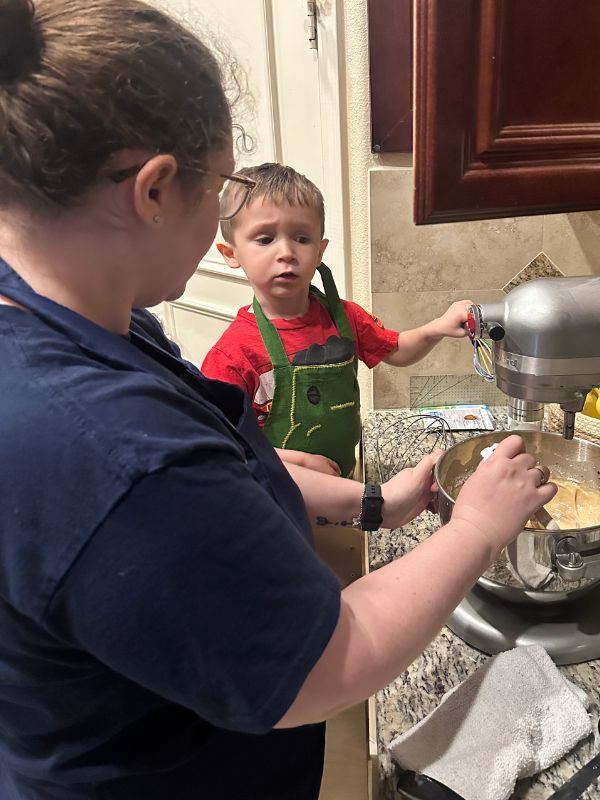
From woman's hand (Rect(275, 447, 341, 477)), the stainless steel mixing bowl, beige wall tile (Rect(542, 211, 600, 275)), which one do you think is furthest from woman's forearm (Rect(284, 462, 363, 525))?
beige wall tile (Rect(542, 211, 600, 275))

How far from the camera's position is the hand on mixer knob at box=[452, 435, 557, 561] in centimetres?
55

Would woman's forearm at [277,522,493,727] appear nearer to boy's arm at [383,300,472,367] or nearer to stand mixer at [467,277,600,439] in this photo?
stand mixer at [467,277,600,439]

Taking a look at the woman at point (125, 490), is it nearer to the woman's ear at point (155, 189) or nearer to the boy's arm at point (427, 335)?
the woman's ear at point (155, 189)

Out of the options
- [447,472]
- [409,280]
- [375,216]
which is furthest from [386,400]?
[447,472]

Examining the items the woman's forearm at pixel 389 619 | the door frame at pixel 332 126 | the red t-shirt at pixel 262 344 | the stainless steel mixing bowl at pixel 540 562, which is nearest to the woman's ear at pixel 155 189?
the woman's forearm at pixel 389 619

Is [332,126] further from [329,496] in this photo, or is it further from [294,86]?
[329,496]

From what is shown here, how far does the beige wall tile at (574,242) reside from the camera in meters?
1.19

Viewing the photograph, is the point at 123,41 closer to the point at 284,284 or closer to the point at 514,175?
the point at 514,175

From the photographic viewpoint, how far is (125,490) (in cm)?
34

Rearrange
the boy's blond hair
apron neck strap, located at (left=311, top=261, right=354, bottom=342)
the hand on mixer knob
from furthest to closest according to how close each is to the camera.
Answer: apron neck strap, located at (left=311, top=261, right=354, bottom=342), the boy's blond hair, the hand on mixer knob

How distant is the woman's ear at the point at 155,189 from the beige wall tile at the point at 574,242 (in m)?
0.98

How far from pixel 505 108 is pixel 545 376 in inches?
13.9

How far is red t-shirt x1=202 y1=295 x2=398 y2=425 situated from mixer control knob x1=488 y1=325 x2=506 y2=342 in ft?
1.68

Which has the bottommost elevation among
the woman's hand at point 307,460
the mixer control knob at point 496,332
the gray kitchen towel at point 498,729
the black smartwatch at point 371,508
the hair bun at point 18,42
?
the woman's hand at point 307,460
